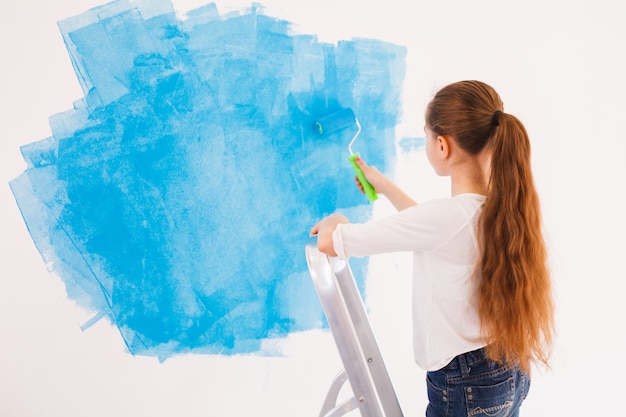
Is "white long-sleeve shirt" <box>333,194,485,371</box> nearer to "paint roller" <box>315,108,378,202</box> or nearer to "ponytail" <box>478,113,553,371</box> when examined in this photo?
"ponytail" <box>478,113,553,371</box>

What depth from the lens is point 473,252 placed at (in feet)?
2.98

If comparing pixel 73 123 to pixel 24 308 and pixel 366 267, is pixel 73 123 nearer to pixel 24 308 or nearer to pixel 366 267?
pixel 24 308

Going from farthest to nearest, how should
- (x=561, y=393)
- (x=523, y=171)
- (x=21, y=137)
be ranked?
(x=561, y=393), (x=21, y=137), (x=523, y=171)

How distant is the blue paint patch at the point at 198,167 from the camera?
112 cm

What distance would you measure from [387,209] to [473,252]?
50cm

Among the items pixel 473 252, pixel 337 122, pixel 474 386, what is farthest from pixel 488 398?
pixel 337 122

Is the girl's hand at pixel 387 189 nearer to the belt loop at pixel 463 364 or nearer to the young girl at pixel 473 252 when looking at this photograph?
the young girl at pixel 473 252

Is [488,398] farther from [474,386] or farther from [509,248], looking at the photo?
[509,248]

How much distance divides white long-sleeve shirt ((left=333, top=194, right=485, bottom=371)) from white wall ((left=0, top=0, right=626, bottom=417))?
47cm

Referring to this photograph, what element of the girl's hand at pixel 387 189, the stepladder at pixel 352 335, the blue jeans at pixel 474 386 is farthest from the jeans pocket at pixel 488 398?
the girl's hand at pixel 387 189

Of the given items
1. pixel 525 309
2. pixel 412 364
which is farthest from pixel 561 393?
pixel 525 309

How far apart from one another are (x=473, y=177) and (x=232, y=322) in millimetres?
665

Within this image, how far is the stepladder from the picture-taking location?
33.3 inches

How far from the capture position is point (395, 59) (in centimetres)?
133
